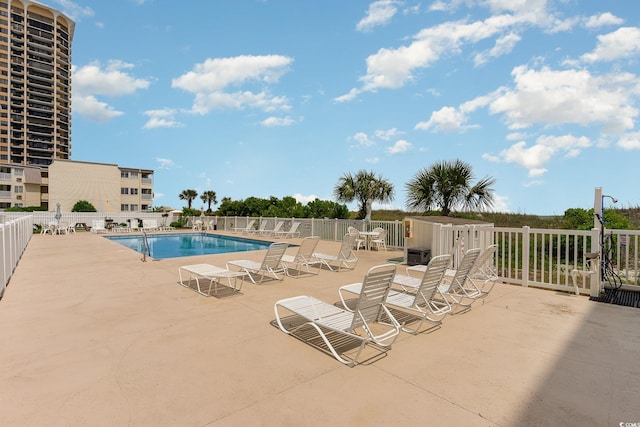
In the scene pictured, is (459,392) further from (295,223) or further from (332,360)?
(295,223)

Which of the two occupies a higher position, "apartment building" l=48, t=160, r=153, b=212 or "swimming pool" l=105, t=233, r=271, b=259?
"apartment building" l=48, t=160, r=153, b=212

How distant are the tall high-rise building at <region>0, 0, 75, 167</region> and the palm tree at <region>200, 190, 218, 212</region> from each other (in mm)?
28166

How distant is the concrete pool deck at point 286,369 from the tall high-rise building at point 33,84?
69991 millimetres

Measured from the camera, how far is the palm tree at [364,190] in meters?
20.3

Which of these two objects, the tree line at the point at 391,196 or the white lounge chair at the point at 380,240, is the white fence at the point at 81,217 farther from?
the white lounge chair at the point at 380,240

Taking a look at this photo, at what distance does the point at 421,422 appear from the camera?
218 centimetres

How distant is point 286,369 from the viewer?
292 cm

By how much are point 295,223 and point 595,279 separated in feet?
44.6

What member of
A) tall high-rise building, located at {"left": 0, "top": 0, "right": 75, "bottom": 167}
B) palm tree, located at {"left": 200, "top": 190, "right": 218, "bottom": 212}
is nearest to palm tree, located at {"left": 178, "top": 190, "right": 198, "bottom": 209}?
palm tree, located at {"left": 200, "top": 190, "right": 218, "bottom": 212}

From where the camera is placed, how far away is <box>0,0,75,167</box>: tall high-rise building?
5791 centimetres

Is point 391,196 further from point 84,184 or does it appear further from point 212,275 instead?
point 84,184

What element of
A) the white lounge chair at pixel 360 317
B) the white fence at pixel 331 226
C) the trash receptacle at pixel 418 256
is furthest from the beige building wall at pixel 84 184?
the white lounge chair at pixel 360 317

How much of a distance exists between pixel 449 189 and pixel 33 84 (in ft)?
259

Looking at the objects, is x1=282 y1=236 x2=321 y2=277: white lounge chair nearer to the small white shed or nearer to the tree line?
the small white shed
